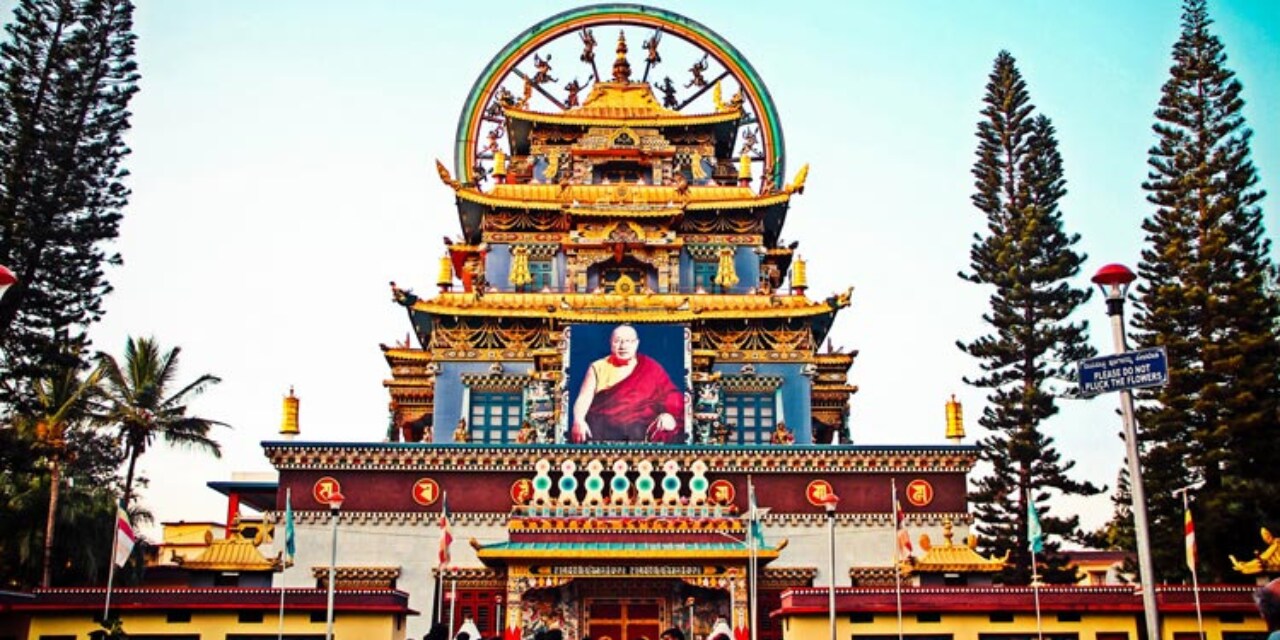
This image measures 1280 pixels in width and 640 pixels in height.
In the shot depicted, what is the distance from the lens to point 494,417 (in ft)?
127

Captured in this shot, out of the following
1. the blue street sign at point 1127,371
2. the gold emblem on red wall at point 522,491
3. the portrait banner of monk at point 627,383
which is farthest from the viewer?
the portrait banner of monk at point 627,383

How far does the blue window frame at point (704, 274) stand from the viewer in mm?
43156

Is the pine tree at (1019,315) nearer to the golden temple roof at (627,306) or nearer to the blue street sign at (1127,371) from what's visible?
the golden temple roof at (627,306)

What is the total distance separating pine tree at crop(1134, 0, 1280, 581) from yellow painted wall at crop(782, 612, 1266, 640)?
29.8 feet

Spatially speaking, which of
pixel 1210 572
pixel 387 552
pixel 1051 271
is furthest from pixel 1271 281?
pixel 387 552

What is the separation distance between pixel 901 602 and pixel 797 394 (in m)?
13.9

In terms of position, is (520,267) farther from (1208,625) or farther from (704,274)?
(1208,625)

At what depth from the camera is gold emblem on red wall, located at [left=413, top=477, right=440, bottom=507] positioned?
33625 mm

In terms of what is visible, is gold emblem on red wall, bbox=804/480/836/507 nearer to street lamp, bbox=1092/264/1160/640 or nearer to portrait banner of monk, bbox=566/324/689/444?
portrait banner of monk, bbox=566/324/689/444

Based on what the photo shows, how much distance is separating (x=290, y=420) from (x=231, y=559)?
8.01 meters

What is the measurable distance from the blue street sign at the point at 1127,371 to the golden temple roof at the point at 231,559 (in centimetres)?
2093

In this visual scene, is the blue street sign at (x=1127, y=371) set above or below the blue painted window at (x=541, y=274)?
below

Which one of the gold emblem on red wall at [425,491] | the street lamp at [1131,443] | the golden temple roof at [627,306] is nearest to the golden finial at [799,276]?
the golden temple roof at [627,306]

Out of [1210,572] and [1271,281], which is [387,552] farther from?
[1271,281]
